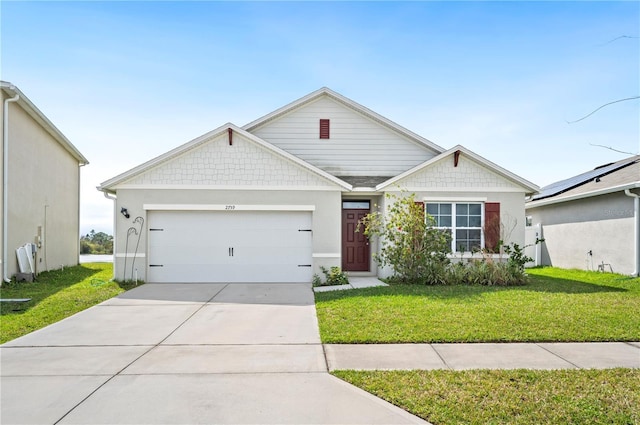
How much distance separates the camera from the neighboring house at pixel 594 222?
1309 cm

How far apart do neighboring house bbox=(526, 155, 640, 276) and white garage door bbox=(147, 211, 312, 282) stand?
28.8 ft

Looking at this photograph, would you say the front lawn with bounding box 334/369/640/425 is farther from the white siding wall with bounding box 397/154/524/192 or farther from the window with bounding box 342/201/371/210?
the window with bounding box 342/201/371/210

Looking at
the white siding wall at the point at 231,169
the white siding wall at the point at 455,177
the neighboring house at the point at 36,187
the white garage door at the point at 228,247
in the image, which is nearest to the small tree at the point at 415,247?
the white siding wall at the point at 455,177

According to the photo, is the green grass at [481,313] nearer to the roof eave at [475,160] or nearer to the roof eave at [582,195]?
the roof eave at [582,195]

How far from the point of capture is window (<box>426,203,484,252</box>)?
43.4 ft

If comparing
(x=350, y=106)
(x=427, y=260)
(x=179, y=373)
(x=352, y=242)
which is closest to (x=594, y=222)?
(x=427, y=260)

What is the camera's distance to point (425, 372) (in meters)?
4.93

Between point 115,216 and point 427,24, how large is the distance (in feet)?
32.7

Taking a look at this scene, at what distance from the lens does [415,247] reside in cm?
1185

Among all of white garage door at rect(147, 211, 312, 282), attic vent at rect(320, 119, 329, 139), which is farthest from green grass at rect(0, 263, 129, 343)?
attic vent at rect(320, 119, 329, 139)

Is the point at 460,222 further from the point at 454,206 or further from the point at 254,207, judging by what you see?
the point at 254,207

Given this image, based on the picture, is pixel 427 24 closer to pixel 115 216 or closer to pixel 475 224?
pixel 475 224

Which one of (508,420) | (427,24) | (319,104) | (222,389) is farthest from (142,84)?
(508,420)

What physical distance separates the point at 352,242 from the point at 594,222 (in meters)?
8.75
